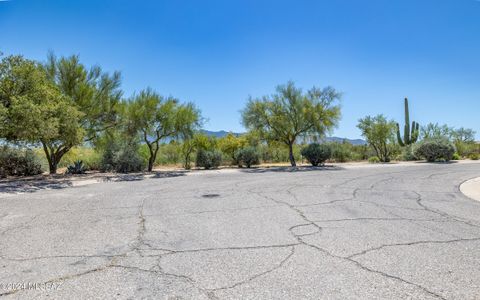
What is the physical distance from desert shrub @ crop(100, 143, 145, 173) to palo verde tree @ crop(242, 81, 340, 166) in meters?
10.1

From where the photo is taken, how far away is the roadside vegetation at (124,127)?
16.1 m

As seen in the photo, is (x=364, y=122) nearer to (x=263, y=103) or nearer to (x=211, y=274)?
(x=263, y=103)

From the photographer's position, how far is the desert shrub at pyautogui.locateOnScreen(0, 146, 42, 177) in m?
20.6

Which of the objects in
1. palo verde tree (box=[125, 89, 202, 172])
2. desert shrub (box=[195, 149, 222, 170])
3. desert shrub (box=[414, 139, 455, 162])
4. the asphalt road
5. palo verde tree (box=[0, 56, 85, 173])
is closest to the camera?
the asphalt road

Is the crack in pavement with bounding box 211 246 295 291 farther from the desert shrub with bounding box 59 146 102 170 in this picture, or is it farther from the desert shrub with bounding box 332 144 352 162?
the desert shrub with bounding box 332 144 352 162

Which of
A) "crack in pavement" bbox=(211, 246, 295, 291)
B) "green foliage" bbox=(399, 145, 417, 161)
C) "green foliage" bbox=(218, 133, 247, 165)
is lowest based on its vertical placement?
"crack in pavement" bbox=(211, 246, 295, 291)

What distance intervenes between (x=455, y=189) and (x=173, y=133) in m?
17.9

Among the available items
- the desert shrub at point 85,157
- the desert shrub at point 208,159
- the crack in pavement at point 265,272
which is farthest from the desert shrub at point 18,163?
the crack in pavement at point 265,272

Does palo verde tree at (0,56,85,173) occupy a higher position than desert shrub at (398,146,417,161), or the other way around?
palo verde tree at (0,56,85,173)

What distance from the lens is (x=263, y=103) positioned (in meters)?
29.4

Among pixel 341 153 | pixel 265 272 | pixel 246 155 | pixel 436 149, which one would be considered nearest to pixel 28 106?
pixel 265 272

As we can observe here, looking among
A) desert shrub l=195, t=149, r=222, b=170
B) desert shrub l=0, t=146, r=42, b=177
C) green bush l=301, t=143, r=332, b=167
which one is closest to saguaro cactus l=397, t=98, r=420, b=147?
green bush l=301, t=143, r=332, b=167

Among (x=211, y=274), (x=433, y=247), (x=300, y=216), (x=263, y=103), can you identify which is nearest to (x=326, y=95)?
(x=263, y=103)

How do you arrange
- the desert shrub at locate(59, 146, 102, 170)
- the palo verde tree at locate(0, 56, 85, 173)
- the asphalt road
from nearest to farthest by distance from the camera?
the asphalt road < the palo verde tree at locate(0, 56, 85, 173) < the desert shrub at locate(59, 146, 102, 170)
